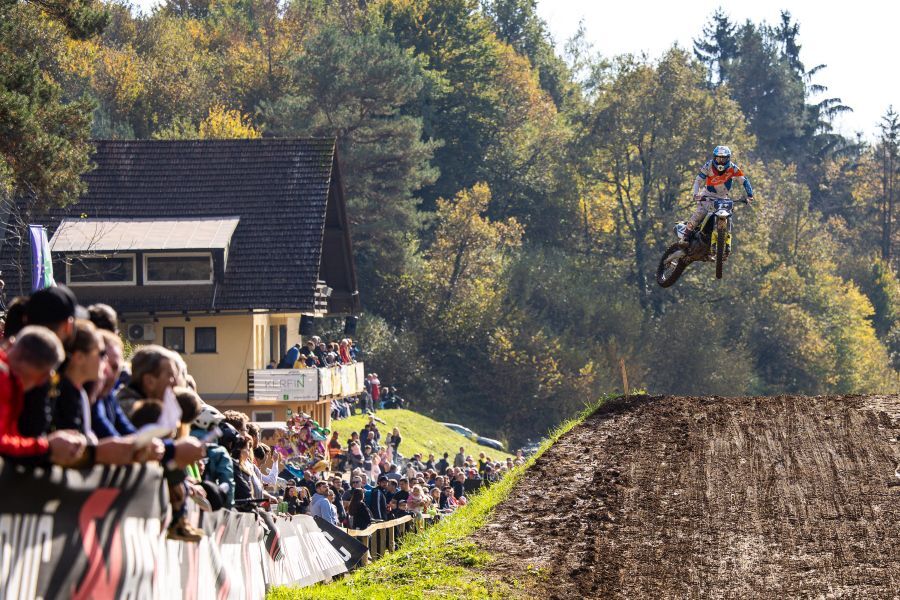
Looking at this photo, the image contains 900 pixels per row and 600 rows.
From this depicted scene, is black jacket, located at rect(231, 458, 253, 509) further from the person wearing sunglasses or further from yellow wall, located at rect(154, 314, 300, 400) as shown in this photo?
yellow wall, located at rect(154, 314, 300, 400)

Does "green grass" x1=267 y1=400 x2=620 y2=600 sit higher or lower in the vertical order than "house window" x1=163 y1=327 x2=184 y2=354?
lower

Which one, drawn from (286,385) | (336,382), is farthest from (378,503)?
(336,382)

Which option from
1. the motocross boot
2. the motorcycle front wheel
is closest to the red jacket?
the motocross boot

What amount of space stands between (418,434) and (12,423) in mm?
40618

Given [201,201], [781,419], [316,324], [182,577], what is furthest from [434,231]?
[182,577]

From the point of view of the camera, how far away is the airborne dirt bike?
19469mm

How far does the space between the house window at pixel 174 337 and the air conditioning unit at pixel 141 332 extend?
58cm

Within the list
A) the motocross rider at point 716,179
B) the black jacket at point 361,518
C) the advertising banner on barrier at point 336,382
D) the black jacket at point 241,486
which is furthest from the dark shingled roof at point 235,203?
the black jacket at point 241,486

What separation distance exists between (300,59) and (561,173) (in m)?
15.6

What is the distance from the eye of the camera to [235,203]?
42.3 m

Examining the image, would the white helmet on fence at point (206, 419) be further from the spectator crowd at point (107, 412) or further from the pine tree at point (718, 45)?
the pine tree at point (718, 45)

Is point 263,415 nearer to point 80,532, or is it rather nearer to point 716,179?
point 716,179

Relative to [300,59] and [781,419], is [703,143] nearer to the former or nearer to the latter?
[300,59]

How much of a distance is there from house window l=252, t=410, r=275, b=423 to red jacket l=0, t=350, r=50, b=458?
106ft
